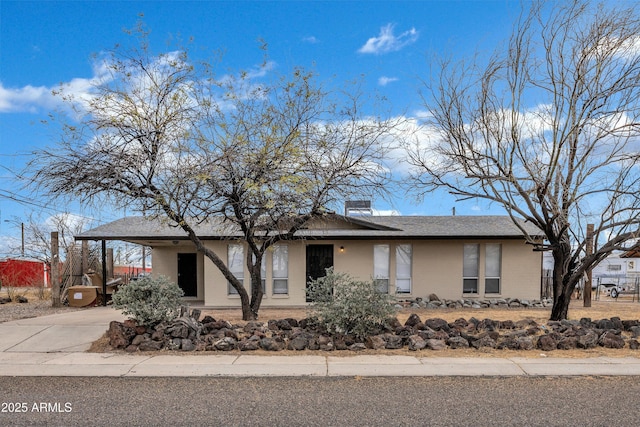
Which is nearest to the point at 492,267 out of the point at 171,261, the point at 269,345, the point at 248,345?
the point at 269,345

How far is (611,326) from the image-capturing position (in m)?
9.80

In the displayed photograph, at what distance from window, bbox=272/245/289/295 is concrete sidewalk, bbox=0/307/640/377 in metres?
8.59

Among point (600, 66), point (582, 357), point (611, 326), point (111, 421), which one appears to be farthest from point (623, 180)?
point (111, 421)

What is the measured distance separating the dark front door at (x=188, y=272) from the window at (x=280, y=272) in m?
4.55

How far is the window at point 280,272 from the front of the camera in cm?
1666

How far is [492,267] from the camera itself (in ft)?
56.3

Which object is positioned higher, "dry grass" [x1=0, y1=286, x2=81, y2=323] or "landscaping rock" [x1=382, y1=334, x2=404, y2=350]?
"landscaping rock" [x1=382, y1=334, x2=404, y2=350]

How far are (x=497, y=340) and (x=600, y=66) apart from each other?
6.92 metres

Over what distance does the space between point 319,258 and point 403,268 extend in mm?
3065

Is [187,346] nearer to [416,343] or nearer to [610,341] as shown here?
[416,343]

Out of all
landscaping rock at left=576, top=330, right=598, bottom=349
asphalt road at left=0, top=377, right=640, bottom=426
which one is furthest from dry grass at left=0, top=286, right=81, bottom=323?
landscaping rock at left=576, top=330, right=598, bottom=349

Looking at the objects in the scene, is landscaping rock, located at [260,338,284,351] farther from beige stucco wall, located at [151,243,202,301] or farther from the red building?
the red building

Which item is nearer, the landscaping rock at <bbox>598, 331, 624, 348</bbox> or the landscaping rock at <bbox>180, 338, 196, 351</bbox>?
the landscaping rock at <bbox>180, 338, 196, 351</bbox>

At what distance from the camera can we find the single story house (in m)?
16.4
